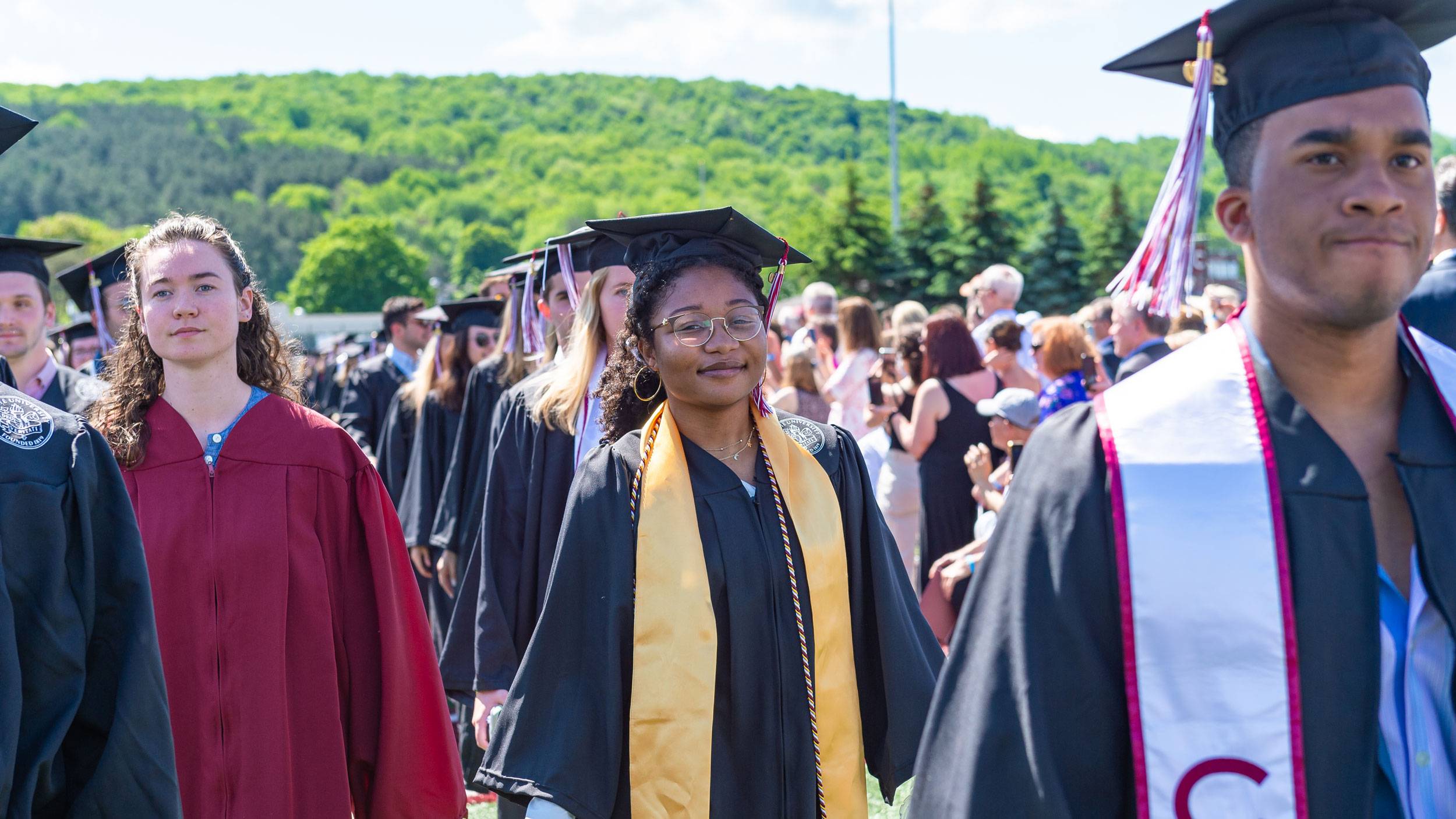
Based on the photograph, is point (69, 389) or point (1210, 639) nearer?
point (1210, 639)

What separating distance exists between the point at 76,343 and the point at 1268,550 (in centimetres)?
891

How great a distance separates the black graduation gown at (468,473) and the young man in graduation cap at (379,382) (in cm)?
315

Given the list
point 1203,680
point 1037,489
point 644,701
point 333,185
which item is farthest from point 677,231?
Result: point 333,185

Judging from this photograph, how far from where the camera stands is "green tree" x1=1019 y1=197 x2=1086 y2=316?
148 feet

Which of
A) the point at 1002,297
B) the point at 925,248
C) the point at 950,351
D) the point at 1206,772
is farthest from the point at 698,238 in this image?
the point at 925,248

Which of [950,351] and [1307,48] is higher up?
[1307,48]

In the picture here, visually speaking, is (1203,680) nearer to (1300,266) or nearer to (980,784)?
(980,784)

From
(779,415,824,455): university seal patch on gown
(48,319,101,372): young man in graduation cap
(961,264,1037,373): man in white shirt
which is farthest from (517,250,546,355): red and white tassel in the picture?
(48,319,101,372): young man in graduation cap

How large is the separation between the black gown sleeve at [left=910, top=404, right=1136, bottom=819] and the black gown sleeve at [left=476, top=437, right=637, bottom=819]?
1216mm

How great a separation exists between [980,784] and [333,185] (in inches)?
5425

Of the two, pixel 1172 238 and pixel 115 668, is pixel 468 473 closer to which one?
pixel 115 668

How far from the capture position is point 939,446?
685cm

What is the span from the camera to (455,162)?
145 meters

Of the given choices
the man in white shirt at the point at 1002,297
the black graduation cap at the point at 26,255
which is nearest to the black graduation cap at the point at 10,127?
the black graduation cap at the point at 26,255
